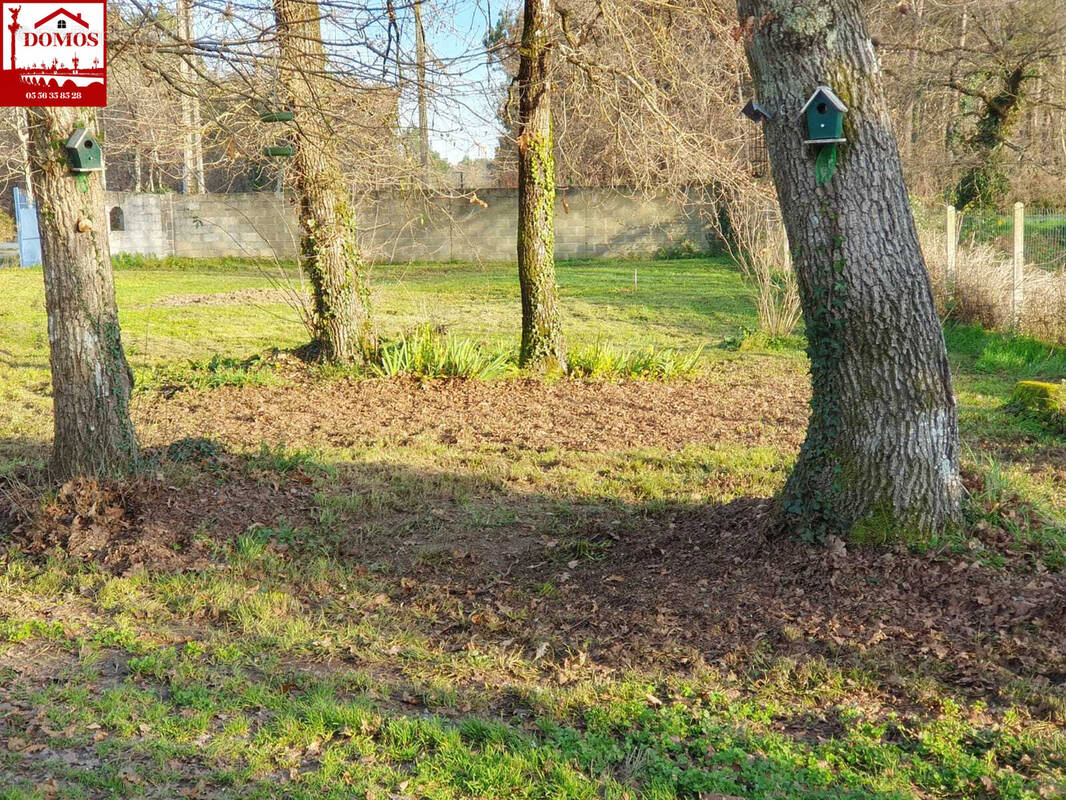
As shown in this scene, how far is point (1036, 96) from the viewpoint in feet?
77.4

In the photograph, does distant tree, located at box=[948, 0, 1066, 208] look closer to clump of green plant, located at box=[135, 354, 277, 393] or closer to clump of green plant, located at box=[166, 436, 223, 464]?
clump of green plant, located at box=[135, 354, 277, 393]

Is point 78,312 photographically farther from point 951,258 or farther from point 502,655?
point 951,258

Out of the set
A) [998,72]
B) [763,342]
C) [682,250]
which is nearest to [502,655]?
[763,342]

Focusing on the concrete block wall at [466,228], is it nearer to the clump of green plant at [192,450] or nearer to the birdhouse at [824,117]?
the clump of green plant at [192,450]

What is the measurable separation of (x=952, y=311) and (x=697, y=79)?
6.27 meters

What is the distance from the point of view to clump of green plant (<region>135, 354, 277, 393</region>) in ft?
34.0

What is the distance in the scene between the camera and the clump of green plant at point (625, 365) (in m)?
10.9

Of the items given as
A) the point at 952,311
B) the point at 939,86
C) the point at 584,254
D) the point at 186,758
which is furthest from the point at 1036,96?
the point at 186,758

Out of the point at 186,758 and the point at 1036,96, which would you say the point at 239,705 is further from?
the point at 1036,96

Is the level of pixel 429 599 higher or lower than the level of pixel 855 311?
lower

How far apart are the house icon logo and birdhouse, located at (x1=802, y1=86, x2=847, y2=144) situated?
4262mm

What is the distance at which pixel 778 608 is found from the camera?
178 inches


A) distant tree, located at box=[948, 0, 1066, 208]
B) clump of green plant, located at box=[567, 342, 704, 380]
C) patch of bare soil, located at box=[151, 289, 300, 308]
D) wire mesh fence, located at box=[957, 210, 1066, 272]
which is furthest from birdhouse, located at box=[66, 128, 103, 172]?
distant tree, located at box=[948, 0, 1066, 208]

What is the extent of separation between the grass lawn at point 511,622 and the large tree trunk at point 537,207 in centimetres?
201
